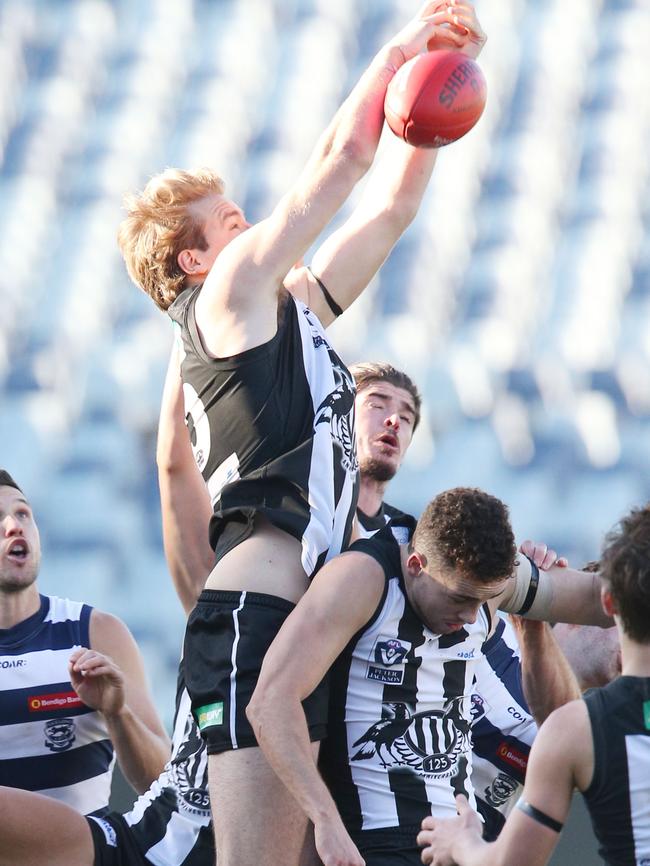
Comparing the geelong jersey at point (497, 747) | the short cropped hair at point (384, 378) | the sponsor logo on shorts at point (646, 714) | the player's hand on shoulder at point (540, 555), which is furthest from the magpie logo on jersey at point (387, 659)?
the short cropped hair at point (384, 378)

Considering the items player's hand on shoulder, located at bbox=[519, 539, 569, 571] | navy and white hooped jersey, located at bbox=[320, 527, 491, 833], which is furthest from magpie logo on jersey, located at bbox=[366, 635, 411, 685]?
player's hand on shoulder, located at bbox=[519, 539, 569, 571]

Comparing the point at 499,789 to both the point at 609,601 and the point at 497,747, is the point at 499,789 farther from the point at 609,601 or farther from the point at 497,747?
the point at 609,601

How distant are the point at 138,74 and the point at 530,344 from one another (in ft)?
12.9

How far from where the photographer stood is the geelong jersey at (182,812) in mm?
3223

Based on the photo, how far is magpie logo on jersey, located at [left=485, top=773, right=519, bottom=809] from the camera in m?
3.95

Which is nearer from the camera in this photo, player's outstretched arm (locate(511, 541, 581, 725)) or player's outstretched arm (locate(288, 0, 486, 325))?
player's outstretched arm (locate(288, 0, 486, 325))

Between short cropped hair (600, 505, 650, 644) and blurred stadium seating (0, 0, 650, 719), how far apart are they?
198 inches

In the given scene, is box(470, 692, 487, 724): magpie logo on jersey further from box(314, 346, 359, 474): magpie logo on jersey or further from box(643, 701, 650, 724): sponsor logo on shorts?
box(643, 701, 650, 724): sponsor logo on shorts

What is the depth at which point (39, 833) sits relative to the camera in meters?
3.24

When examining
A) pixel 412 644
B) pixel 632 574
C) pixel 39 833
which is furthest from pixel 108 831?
pixel 632 574

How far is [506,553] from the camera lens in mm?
2980

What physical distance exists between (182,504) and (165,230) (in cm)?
79

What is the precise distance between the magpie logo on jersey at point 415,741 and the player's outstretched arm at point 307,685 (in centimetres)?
31

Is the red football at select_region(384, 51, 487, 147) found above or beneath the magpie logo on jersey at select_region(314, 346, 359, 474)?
above
